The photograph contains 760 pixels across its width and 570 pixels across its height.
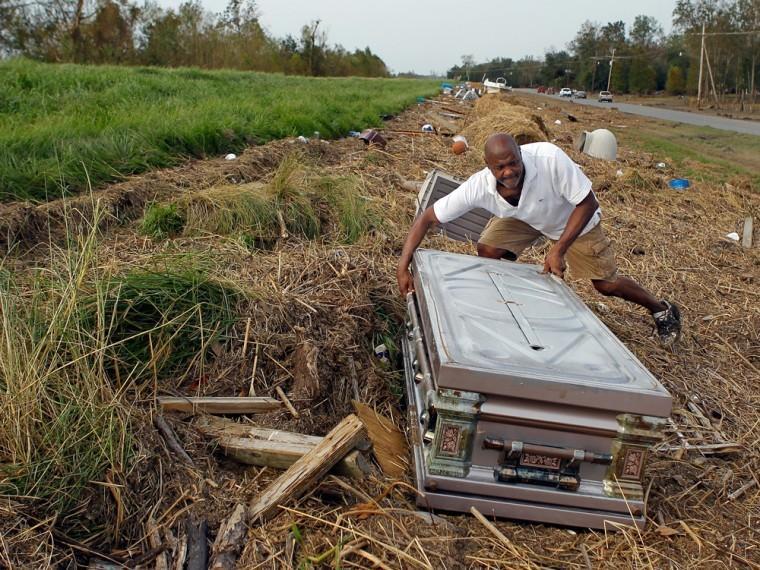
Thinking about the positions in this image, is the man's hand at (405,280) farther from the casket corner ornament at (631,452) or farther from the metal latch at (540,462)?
the casket corner ornament at (631,452)

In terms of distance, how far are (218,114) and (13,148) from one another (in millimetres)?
4094

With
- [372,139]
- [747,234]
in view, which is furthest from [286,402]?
[372,139]

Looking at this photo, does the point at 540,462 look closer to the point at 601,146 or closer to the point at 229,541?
the point at 229,541

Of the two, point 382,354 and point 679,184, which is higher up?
point 679,184

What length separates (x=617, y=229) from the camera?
7816 mm

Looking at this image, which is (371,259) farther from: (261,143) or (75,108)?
(75,108)

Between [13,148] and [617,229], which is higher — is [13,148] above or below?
above

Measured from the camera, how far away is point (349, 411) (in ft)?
11.1

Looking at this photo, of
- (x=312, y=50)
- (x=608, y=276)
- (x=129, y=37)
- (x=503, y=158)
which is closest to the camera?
(x=503, y=158)

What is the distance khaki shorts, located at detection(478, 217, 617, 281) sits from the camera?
4.39 m

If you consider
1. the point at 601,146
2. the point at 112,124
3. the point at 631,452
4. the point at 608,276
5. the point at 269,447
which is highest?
the point at 112,124

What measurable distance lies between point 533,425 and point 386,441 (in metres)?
0.78

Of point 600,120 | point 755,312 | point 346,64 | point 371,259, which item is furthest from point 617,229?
point 346,64

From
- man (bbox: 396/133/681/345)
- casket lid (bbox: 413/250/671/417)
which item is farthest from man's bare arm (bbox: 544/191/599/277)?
casket lid (bbox: 413/250/671/417)
